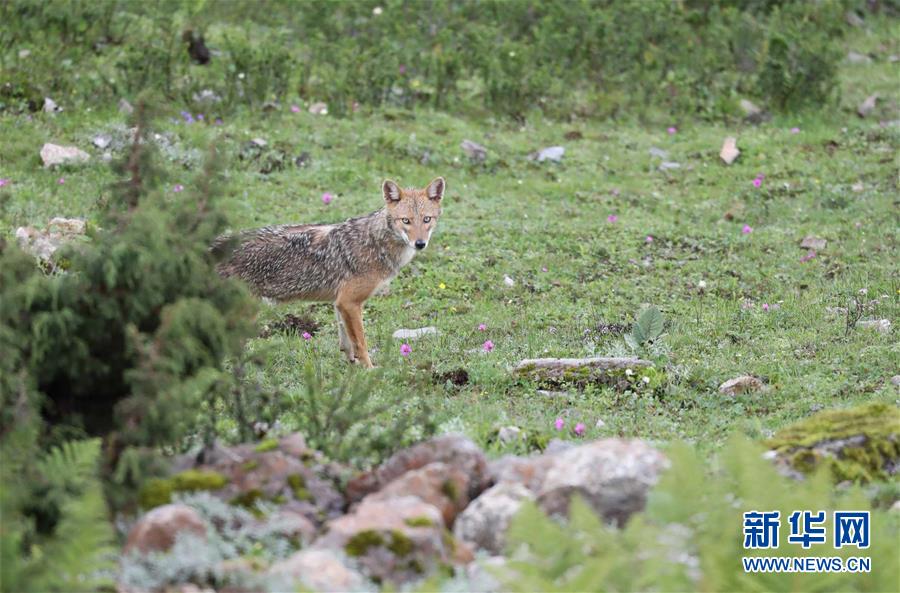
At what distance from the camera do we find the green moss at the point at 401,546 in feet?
17.0

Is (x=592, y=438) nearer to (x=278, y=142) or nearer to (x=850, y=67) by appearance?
(x=278, y=142)

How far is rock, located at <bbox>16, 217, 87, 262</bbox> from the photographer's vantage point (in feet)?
39.3

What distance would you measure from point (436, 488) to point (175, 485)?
1244mm

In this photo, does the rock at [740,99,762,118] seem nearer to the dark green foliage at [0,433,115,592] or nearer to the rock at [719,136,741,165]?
the rock at [719,136,741,165]

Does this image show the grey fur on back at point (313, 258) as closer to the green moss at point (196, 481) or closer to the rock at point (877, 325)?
the rock at point (877, 325)

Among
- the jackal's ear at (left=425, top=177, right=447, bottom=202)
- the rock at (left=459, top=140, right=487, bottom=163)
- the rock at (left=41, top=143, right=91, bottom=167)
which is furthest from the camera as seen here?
the rock at (left=459, top=140, right=487, bottom=163)

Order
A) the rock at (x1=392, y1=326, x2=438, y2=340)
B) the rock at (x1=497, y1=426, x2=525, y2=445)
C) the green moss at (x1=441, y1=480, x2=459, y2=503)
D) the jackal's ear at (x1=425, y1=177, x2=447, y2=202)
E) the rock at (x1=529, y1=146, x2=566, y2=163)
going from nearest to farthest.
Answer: the green moss at (x1=441, y1=480, x2=459, y2=503) < the rock at (x1=497, y1=426, x2=525, y2=445) < the rock at (x1=392, y1=326, x2=438, y2=340) < the jackal's ear at (x1=425, y1=177, x2=447, y2=202) < the rock at (x1=529, y1=146, x2=566, y2=163)

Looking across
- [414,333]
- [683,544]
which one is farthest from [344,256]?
[683,544]

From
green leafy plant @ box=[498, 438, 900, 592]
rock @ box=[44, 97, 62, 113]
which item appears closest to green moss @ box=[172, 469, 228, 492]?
green leafy plant @ box=[498, 438, 900, 592]

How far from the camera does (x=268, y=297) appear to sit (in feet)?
36.3

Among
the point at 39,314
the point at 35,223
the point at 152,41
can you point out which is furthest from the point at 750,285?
the point at 152,41

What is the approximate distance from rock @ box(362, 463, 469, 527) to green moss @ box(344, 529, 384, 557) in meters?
0.42

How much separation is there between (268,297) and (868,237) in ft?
23.6

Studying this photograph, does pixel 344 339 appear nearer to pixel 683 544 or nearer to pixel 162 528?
pixel 162 528
